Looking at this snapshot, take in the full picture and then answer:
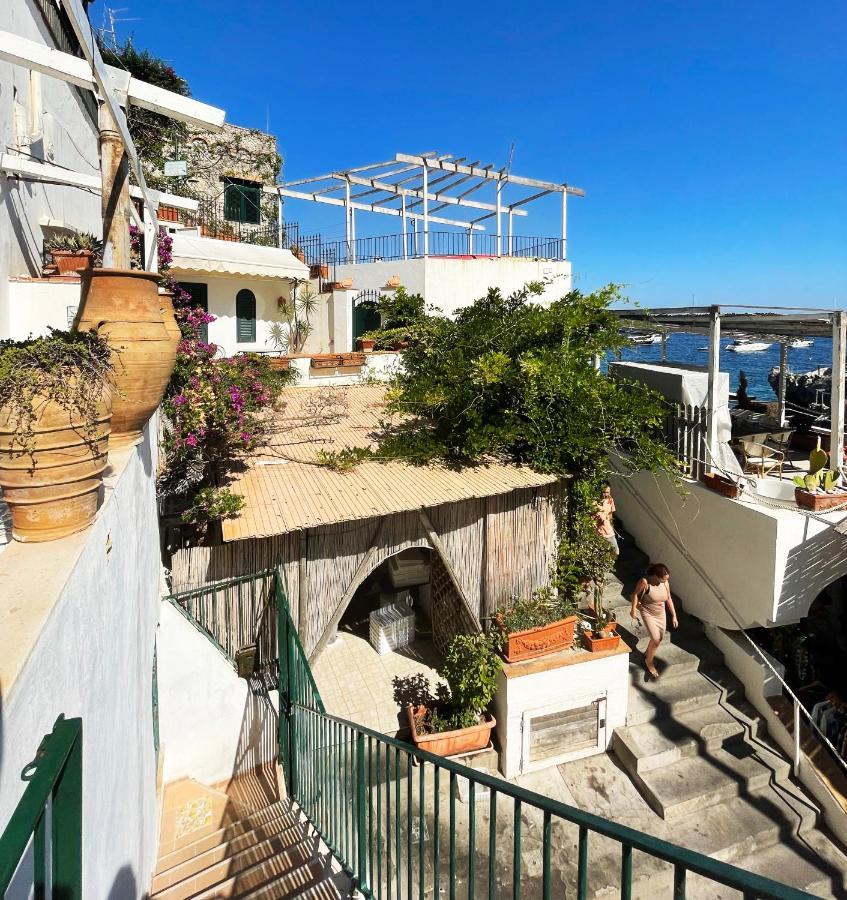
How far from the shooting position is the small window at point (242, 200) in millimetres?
19281

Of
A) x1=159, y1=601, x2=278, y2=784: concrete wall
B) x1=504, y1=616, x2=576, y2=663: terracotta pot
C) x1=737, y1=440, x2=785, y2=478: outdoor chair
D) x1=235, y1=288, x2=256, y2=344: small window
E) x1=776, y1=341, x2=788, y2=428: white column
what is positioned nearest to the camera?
x1=159, y1=601, x2=278, y2=784: concrete wall

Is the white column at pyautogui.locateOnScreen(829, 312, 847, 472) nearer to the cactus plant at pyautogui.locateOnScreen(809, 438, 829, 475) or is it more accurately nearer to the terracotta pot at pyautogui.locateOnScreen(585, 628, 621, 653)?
the cactus plant at pyautogui.locateOnScreen(809, 438, 829, 475)

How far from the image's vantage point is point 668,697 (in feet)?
28.4

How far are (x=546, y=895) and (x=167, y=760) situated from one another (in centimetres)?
531

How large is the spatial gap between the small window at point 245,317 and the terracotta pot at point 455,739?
39.7 feet

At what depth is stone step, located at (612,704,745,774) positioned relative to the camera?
310 inches

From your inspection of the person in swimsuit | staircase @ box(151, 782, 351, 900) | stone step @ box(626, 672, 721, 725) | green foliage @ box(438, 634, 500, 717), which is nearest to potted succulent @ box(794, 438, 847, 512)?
the person in swimsuit

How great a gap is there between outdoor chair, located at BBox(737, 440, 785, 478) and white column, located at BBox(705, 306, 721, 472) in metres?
1.21

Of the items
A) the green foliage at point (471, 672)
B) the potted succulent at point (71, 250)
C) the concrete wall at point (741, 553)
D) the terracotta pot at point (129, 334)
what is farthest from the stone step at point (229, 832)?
the concrete wall at point (741, 553)

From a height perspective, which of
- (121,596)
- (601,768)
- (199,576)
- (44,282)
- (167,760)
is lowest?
(601,768)

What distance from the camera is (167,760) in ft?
19.2

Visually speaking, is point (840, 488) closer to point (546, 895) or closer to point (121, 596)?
point (546, 895)

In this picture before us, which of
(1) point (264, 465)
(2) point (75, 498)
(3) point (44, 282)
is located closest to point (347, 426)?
(1) point (264, 465)

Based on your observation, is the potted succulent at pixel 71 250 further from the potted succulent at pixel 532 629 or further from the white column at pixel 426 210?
the white column at pixel 426 210
